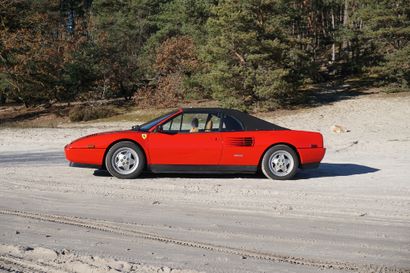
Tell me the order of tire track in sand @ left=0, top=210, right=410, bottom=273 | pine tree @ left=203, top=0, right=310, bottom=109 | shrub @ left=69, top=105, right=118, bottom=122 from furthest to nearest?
shrub @ left=69, top=105, right=118, bottom=122, pine tree @ left=203, top=0, right=310, bottom=109, tire track in sand @ left=0, top=210, right=410, bottom=273

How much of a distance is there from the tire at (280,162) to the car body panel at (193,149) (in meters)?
0.09

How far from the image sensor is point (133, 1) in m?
49.1

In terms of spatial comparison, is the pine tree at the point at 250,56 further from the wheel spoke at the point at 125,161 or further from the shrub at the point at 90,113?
the wheel spoke at the point at 125,161

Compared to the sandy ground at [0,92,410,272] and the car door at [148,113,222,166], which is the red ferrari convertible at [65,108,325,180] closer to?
the car door at [148,113,222,166]

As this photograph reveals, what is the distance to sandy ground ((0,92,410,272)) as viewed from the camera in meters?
4.34

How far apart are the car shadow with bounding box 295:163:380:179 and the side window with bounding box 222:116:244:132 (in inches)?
58.4

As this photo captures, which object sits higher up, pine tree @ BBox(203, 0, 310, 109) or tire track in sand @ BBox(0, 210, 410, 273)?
pine tree @ BBox(203, 0, 310, 109)

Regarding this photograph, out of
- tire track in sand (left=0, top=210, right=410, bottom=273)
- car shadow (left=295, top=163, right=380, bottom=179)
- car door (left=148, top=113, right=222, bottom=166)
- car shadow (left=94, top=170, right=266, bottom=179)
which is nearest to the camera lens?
tire track in sand (left=0, top=210, right=410, bottom=273)

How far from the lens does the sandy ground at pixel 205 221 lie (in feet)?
14.2

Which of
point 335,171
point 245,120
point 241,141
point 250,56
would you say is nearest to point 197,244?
point 241,141

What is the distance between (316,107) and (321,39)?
92.3ft

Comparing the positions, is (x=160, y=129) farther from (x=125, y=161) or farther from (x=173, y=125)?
(x=125, y=161)

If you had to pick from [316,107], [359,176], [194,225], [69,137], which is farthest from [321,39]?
[194,225]

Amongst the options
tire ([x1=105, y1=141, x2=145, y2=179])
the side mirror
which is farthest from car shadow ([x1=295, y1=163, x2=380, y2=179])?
tire ([x1=105, y1=141, x2=145, y2=179])
